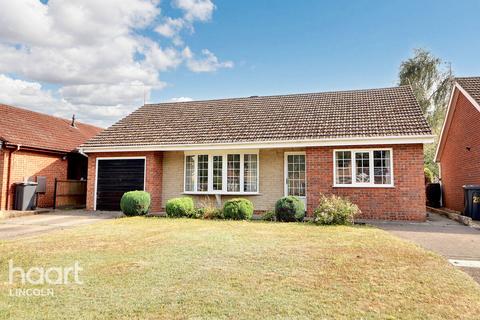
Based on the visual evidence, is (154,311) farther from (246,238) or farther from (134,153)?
(134,153)

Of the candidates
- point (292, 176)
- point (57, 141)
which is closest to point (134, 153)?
point (57, 141)

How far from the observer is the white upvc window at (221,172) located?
46.2ft

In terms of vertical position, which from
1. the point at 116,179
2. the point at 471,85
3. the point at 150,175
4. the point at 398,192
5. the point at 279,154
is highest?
the point at 471,85

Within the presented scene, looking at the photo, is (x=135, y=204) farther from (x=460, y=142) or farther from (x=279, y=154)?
(x=460, y=142)

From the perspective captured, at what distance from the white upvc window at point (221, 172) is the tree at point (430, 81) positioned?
23.5 meters

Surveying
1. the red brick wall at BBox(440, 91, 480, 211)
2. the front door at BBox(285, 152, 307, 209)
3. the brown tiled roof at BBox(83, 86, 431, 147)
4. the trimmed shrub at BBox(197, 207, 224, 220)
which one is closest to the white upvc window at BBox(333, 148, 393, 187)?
the brown tiled roof at BBox(83, 86, 431, 147)

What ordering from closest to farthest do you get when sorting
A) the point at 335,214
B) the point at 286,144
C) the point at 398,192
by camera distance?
the point at 335,214 → the point at 398,192 → the point at 286,144

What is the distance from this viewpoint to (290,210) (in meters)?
11.1

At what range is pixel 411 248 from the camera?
270 inches

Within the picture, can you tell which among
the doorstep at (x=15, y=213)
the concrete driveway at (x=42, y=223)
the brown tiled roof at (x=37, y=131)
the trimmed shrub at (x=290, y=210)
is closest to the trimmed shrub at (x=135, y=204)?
the concrete driveway at (x=42, y=223)

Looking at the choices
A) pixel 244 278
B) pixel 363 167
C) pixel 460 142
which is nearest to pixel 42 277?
pixel 244 278

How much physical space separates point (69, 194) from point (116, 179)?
356 centimetres

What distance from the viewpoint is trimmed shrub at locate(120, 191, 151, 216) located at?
42.0 feet

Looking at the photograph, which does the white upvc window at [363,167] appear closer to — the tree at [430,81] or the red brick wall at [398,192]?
the red brick wall at [398,192]
